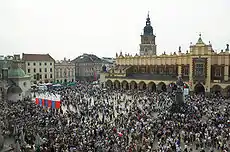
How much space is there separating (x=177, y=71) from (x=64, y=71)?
35.3 m

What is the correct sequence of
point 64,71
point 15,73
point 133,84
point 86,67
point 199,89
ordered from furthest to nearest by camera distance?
1. point 86,67
2. point 64,71
3. point 133,84
4. point 199,89
5. point 15,73

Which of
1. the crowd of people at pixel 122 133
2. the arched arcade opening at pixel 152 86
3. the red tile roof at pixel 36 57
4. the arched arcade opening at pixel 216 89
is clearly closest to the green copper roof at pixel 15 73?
the crowd of people at pixel 122 133

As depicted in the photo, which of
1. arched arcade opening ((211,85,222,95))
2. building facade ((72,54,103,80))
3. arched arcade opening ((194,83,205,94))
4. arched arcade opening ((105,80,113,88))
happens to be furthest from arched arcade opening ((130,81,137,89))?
building facade ((72,54,103,80))

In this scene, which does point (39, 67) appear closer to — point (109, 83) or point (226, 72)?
point (109, 83)

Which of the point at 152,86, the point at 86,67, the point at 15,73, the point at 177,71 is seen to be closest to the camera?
the point at 15,73

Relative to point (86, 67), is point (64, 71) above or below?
below

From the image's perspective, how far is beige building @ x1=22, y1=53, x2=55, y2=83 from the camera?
197ft

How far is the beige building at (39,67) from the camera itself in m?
60.1

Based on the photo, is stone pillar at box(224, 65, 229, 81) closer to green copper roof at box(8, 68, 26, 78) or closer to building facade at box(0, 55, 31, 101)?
building facade at box(0, 55, 31, 101)

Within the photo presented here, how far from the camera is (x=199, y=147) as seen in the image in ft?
55.9

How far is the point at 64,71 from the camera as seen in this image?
68.7 metres

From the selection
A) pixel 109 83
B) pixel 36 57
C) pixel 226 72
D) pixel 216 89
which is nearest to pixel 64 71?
pixel 36 57

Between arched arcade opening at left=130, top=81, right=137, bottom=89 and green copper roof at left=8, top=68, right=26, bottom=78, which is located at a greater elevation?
green copper roof at left=8, top=68, right=26, bottom=78

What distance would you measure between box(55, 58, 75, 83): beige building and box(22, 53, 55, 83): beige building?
1954mm
